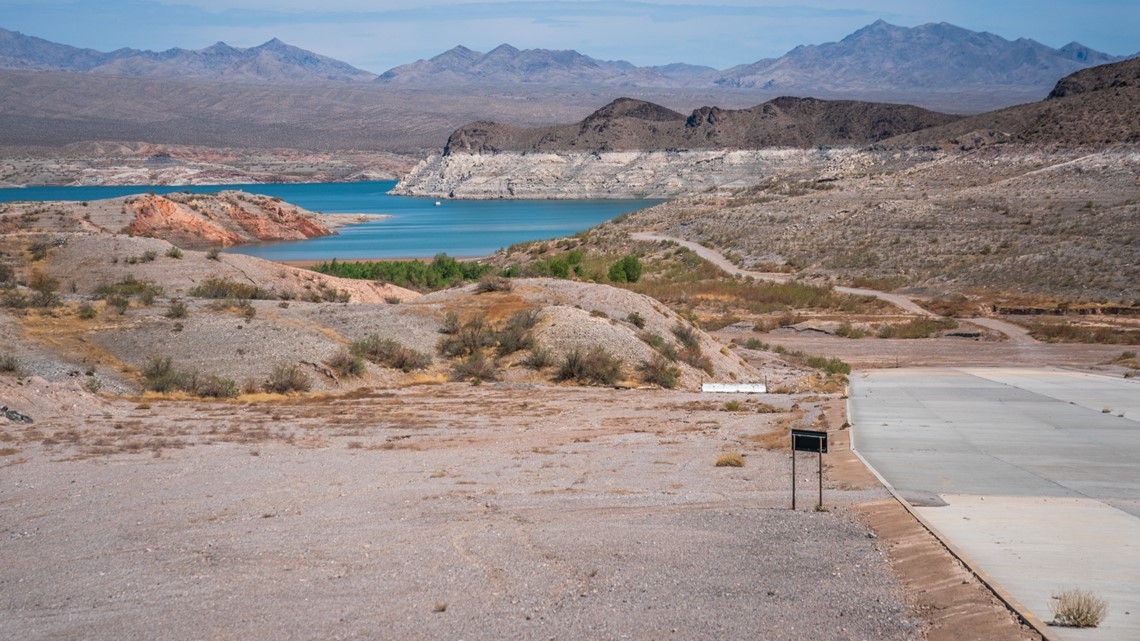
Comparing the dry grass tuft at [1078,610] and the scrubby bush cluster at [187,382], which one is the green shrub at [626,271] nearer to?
the scrubby bush cluster at [187,382]

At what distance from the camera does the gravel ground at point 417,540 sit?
317 inches

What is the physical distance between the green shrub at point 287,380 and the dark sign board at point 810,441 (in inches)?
570

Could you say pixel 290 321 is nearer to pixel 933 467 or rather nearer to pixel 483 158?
pixel 933 467

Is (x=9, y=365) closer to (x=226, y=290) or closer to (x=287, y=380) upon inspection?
(x=287, y=380)

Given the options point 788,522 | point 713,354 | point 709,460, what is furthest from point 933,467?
point 713,354

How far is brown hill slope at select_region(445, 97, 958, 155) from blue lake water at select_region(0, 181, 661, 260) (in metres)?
19.2

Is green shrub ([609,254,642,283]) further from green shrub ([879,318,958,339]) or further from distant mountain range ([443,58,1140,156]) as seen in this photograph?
distant mountain range ([443,58,1140,156])

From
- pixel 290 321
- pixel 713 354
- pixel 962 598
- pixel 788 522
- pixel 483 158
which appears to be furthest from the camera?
pixel 483 158

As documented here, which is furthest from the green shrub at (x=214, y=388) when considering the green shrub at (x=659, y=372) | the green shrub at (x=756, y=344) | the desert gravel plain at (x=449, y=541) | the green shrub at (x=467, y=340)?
the green shrub at (x=756, y=344)

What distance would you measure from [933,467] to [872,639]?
22.4ft

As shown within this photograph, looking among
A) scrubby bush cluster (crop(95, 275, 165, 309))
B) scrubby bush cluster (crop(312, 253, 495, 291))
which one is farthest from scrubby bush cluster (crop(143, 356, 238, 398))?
scrubby bush cluster (crop(312, 253, 495, 291))

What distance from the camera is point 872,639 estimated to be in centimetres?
746

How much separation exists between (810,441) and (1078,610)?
3.49 meters

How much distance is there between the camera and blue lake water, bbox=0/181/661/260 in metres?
79.5
